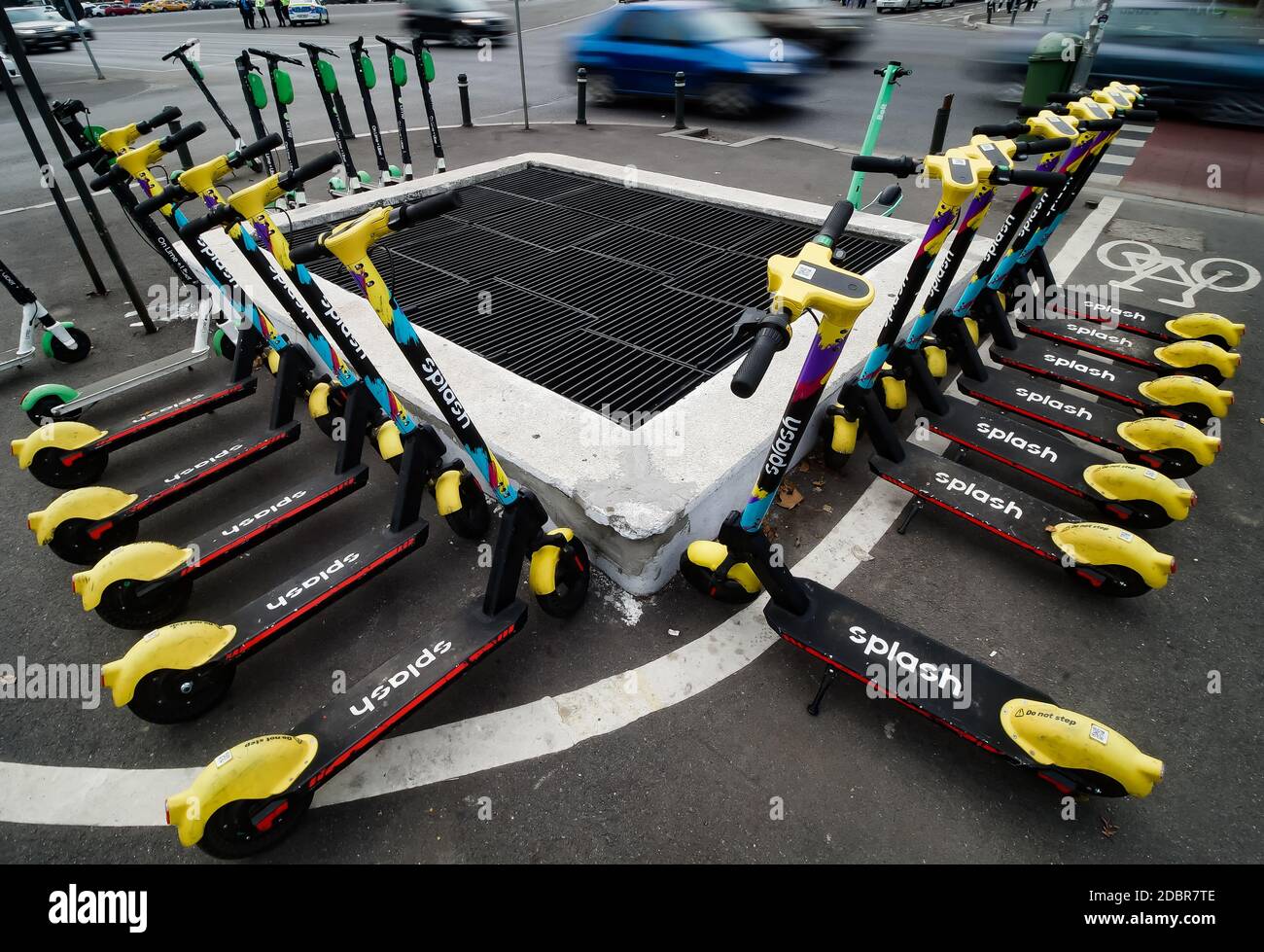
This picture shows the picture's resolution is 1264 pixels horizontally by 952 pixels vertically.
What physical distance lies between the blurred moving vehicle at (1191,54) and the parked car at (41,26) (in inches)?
1139

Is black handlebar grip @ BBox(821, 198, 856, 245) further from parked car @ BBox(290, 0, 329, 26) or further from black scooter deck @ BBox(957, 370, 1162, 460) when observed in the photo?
parked car @ BBox(290, 0, 329, 26)

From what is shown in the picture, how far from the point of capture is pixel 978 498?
3646 millimetres

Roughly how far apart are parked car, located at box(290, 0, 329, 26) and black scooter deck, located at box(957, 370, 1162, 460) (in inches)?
1335

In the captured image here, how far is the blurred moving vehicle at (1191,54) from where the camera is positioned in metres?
10.3

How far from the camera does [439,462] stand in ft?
11.9

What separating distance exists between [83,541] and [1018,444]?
18.3 feet

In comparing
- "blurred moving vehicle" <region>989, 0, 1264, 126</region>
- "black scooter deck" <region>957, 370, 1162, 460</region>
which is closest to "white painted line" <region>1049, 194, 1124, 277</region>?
"black scooter deck" <region>957, 370, 1162, 460</region>

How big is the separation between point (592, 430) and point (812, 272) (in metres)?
1.83

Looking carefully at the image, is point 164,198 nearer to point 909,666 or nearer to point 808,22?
point 909,666

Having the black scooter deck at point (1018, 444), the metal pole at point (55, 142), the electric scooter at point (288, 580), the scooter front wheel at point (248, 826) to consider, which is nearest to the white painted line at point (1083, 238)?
the black scooter deck at point (1018, 444)

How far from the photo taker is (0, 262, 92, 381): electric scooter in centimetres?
504

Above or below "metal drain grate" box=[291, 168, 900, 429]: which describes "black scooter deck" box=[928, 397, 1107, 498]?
below
